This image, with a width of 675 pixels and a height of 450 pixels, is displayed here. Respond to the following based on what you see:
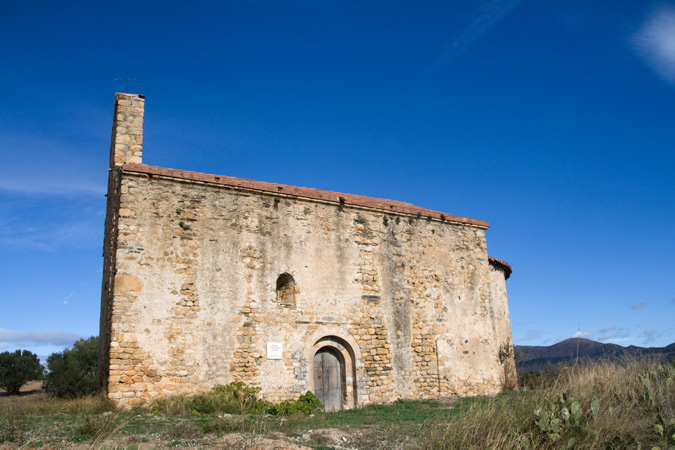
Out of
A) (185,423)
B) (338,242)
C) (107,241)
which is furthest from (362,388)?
(107,241)

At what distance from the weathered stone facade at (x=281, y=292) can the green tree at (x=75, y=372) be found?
10.7 metres

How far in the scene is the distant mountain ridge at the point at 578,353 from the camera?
10.9 m

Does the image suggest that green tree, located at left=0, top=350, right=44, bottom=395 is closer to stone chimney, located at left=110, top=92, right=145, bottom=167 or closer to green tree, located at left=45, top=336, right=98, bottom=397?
green tree, located at left=45, top=336, right=98, bottom=397

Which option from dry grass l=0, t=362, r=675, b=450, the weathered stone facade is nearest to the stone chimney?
the weathered stone facade

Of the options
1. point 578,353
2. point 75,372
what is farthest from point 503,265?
point 75,372

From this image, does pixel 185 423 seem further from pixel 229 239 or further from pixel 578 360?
pixel 578 360

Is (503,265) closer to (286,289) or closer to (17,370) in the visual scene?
(286,289)

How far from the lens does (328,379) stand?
44.1ft

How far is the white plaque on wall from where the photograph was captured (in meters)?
12.6

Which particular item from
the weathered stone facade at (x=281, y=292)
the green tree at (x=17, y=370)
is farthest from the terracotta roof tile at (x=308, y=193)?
the green tree at (x=17, y=370)

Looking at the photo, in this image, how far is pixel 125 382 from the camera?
1098 cm

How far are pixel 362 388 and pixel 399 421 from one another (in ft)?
12.7

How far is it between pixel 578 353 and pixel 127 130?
14114 mm

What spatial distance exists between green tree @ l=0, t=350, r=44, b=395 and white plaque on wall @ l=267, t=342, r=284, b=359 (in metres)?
22.1
